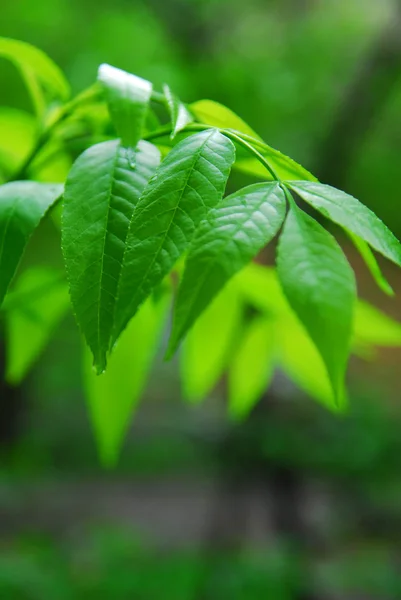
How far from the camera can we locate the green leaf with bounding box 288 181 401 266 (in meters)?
0.28

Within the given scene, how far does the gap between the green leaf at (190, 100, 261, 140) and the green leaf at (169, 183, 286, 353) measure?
4.7 inches

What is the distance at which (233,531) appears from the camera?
3322mm

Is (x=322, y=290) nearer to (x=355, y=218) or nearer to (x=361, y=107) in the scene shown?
(x=355, y=218)

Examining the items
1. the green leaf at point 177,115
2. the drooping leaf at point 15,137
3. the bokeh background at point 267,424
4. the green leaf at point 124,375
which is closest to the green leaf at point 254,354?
the green leaf at point 124,375

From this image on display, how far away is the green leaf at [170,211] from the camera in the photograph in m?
0.27

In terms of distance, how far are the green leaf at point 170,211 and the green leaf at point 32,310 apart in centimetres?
27

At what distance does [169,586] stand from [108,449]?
257cm

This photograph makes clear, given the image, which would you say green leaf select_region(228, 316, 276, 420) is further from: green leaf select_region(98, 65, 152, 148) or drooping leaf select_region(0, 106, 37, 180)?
green leaf select_region(98, 65, 152, 148)

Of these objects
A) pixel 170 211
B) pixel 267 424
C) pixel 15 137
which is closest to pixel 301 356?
pixel 15 137

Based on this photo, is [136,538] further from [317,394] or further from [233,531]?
[317,394]

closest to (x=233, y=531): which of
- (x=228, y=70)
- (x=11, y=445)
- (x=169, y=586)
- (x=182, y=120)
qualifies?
(x=169, y=586)

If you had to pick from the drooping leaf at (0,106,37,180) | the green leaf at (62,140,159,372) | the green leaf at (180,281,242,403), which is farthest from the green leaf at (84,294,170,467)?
the green leaf at (62,140,159,372)

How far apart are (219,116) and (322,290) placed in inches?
7.4

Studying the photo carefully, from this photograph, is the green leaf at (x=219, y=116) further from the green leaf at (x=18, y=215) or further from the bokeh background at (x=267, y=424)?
the bokeh background at (x=267, y=424)
